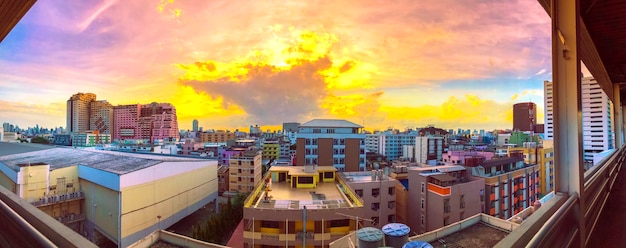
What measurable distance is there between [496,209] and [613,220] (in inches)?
309

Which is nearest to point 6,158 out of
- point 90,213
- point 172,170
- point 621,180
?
point 90,213

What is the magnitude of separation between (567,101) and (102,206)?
27.4ft

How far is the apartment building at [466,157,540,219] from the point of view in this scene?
7852 mm

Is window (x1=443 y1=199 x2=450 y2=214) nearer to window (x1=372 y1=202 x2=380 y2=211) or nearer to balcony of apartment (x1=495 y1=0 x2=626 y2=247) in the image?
window (x1=372 y1=202 x2=380 y2=211)

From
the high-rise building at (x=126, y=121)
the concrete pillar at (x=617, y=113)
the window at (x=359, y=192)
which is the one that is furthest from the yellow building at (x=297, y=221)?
the high-rise building at (x=126, y=121)

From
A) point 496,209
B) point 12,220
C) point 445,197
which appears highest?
point 12,220

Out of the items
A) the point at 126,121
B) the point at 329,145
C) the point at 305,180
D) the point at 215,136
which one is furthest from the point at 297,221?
the point at 126,121

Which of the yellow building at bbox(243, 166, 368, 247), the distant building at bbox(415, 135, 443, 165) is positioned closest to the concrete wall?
the yellow building at bbox(243, 166, 368, 247)

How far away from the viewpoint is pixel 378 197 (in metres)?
7.02

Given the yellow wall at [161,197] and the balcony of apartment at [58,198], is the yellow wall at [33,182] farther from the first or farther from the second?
the yellow wall at [161,197]

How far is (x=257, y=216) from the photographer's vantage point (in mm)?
4359

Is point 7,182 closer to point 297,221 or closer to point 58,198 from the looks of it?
point 58,198

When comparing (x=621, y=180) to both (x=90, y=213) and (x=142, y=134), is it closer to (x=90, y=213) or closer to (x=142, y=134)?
(x=90, y=213)

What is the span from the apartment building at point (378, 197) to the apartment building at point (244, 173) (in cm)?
486
